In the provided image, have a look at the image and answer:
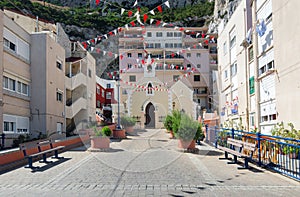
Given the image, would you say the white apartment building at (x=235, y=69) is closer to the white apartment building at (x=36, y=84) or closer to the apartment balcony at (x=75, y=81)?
the white apartment building at (x=36, y=84)

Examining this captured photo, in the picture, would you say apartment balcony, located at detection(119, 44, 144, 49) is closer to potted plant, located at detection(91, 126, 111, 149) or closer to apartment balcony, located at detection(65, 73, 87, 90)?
apartment balcony, located at detection(65, 73, 87, 90)

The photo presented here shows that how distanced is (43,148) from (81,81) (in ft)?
48.3

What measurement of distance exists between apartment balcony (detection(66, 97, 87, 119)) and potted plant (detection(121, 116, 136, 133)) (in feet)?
22.1

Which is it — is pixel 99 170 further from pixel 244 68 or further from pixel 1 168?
pixel 244 68

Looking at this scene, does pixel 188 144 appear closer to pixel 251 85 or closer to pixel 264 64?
pixel 264 64

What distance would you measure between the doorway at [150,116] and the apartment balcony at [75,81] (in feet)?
34.9

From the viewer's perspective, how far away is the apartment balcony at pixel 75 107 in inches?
993

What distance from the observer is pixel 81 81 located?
26.5 meters

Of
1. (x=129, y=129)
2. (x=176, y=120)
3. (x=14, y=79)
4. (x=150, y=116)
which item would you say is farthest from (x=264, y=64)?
(x=14, y=79)

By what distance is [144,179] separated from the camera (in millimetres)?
7379

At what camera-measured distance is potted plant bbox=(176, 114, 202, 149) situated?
12555 mm

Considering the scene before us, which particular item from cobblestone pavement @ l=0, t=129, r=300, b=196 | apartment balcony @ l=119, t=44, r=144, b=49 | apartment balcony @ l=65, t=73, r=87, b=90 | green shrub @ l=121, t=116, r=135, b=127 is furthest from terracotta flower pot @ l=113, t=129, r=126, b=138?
cobblestone pavement @ l=0, t=129, r=300, b=196

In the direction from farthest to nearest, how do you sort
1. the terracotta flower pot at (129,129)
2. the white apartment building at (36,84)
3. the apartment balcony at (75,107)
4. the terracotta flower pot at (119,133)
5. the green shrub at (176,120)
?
the apartment balcony at (75,107) < the terracotta flower pot at (119,133) < the terracotta flower pot at (129,129) < the white apartment building at (36,84) < the green shrub at (176,120)

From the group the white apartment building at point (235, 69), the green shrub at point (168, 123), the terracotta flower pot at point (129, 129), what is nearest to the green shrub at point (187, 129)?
the green shrub at point (168, 123)
